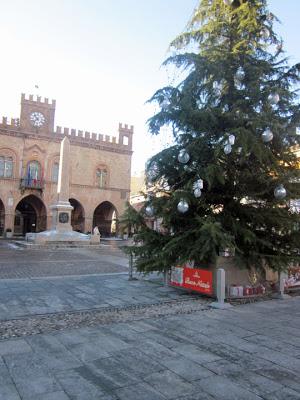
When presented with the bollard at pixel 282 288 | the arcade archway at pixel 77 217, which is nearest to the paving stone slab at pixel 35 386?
the bollard at pixel 282 288

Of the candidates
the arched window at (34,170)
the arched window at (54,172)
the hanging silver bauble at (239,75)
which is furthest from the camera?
the arched window at (54,172)

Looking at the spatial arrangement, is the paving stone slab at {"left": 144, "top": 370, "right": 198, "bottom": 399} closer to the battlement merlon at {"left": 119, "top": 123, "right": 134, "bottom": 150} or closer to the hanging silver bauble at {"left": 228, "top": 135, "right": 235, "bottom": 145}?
the hanging silver bauble at {"left": 228, "top": 135, "right": 235, "bottom": 145}

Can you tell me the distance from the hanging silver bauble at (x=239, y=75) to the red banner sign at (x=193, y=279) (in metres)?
5.10

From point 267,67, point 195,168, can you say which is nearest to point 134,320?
point 195,168

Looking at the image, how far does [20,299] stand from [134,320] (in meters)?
2.97

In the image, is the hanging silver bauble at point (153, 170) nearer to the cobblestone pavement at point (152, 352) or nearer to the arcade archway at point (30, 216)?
the cobblestone pavement at point (152, 352)

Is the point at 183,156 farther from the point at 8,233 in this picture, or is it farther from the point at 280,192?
the point at 8,233

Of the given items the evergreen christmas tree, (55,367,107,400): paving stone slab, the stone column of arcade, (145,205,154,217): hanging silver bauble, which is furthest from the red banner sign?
the stone column of arcade

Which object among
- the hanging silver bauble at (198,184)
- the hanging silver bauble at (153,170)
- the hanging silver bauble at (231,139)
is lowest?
the hanging silver bauble at (198,184)

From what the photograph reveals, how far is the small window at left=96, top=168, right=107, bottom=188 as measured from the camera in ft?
149

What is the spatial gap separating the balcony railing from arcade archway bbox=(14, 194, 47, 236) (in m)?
2.04

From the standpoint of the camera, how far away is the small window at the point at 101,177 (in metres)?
45.5

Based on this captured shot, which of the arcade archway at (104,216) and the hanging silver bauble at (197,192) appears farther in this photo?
the arcade archway at (104,216)

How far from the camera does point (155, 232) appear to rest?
10.2 metres
